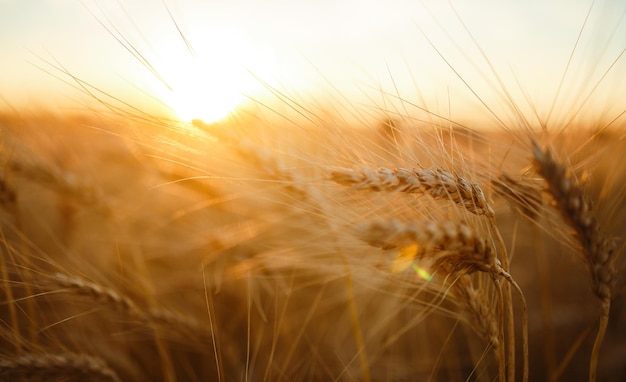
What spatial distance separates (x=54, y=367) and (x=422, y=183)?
1.19m

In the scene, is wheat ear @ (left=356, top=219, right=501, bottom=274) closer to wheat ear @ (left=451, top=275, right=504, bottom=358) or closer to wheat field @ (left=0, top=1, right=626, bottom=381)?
wheat field @ (left=0, top=1, right=626, bottom=381)

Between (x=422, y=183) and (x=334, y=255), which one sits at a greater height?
(x=422, y=183)

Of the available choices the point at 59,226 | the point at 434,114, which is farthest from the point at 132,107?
the point at 59,226

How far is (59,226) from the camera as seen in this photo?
283cm

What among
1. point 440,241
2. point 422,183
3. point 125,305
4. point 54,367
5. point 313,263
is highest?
point 422,183

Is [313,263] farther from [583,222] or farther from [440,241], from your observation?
[583,222]

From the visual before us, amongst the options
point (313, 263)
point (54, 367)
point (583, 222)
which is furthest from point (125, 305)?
point (583, 222)

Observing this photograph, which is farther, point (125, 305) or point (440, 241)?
point (125, 305)

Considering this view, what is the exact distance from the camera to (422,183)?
897mm

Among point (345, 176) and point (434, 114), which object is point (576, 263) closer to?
point (434, 114)

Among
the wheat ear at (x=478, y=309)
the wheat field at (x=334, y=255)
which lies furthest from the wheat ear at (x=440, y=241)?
the wheat ear at (x=478, y=309)

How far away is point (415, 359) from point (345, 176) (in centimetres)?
116

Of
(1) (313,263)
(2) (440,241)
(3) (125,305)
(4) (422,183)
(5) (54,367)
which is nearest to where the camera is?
(2) (440,241)

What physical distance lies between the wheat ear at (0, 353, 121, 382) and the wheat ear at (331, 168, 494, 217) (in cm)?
99
